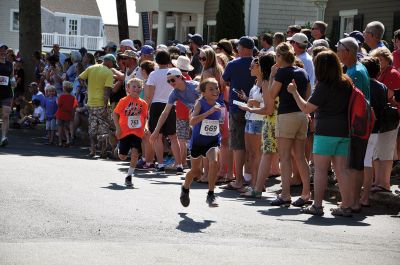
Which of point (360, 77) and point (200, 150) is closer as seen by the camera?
point (360, 77)

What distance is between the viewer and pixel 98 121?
18281mm

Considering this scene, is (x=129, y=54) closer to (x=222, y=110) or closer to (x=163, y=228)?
(x=222, y=110)

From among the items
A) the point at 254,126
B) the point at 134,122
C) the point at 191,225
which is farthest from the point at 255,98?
the point at 191,225

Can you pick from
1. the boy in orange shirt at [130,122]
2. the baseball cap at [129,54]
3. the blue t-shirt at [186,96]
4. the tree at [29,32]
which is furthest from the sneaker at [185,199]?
the tree at [29,32]

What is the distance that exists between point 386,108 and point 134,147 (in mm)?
4045

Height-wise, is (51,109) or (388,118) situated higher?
(388,118)

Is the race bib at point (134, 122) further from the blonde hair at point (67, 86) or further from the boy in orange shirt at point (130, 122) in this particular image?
the blonde hair at point (67, 86)

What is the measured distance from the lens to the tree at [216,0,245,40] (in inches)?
1224

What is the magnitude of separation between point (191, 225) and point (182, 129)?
5.55 m

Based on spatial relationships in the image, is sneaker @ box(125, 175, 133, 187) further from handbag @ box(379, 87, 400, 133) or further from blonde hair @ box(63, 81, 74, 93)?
blonde hair @ box(63, 81, 74, 93)

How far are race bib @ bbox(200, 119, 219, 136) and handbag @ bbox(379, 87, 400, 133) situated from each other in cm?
217

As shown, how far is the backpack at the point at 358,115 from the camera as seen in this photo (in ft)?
35.0

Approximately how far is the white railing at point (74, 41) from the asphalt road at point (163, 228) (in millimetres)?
54740

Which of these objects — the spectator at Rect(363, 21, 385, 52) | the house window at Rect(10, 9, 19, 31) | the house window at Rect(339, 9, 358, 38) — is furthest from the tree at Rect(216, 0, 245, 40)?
the house window at Rect(10, 9, 19, 31)
